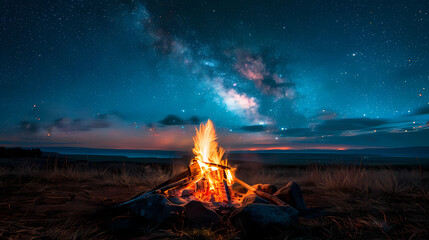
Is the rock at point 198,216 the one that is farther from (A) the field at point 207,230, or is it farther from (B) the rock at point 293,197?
(B) the rock at point 293,197

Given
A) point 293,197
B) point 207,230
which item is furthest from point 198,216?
point 293,197

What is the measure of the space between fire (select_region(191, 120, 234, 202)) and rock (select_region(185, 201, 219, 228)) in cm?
122

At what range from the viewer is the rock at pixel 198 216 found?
3.10 metres

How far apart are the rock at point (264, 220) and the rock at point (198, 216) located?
0.35m

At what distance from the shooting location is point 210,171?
5.18 meters

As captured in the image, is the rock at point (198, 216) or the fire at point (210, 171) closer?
the rock at point (198, 216)

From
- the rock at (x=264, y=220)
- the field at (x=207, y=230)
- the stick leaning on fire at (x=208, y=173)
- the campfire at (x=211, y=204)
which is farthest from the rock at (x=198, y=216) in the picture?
the stick leaning on fire at (x=208, y=173)

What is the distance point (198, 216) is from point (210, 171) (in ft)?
6.65

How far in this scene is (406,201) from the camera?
14.9 ft

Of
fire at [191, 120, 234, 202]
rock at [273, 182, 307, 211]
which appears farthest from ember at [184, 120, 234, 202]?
rock at [273, 182, 307, 211]

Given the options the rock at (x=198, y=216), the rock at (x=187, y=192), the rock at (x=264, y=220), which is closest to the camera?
the rock at (x=264, y=220)

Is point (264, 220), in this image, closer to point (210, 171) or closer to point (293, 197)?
point (293, 197)

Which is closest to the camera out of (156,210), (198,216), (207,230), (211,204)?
(207,230)

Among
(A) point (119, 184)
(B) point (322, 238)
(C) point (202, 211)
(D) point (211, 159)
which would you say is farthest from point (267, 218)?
(A) point (119, 184)
